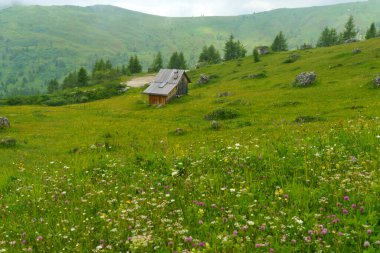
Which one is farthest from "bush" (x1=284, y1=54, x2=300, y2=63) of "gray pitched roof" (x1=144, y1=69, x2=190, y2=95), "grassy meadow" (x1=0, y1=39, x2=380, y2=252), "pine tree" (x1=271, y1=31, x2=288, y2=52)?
"grassy meadow" (x1=0, y1=39, x2=380, y2=252)

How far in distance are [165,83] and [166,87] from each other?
182 centimetres

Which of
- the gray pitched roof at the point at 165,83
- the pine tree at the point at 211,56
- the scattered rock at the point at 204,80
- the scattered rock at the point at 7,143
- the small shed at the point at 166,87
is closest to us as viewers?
the scattered rock at the point at 7,143

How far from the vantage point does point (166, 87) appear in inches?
2805

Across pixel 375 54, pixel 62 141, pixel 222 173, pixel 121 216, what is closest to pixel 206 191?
pixel 222 173

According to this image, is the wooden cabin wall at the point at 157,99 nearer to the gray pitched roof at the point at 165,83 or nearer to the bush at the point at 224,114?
the gray pitched roof at the point at 165,83

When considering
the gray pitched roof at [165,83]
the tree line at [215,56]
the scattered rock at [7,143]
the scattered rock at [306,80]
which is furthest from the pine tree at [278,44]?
the scattered rock at [7,143]

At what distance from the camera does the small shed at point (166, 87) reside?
6931cm

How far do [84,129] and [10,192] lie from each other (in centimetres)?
3015

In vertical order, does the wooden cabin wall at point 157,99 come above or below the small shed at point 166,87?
below

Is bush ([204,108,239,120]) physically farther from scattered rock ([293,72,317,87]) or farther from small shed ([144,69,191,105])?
small shed ([144,69,191,105])

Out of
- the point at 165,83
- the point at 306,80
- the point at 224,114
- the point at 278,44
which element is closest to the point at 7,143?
the point at 224,114

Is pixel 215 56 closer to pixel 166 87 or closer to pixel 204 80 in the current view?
pixel 204 80

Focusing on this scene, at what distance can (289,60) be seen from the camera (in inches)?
3423

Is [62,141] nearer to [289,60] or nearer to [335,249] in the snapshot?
[335,249]
